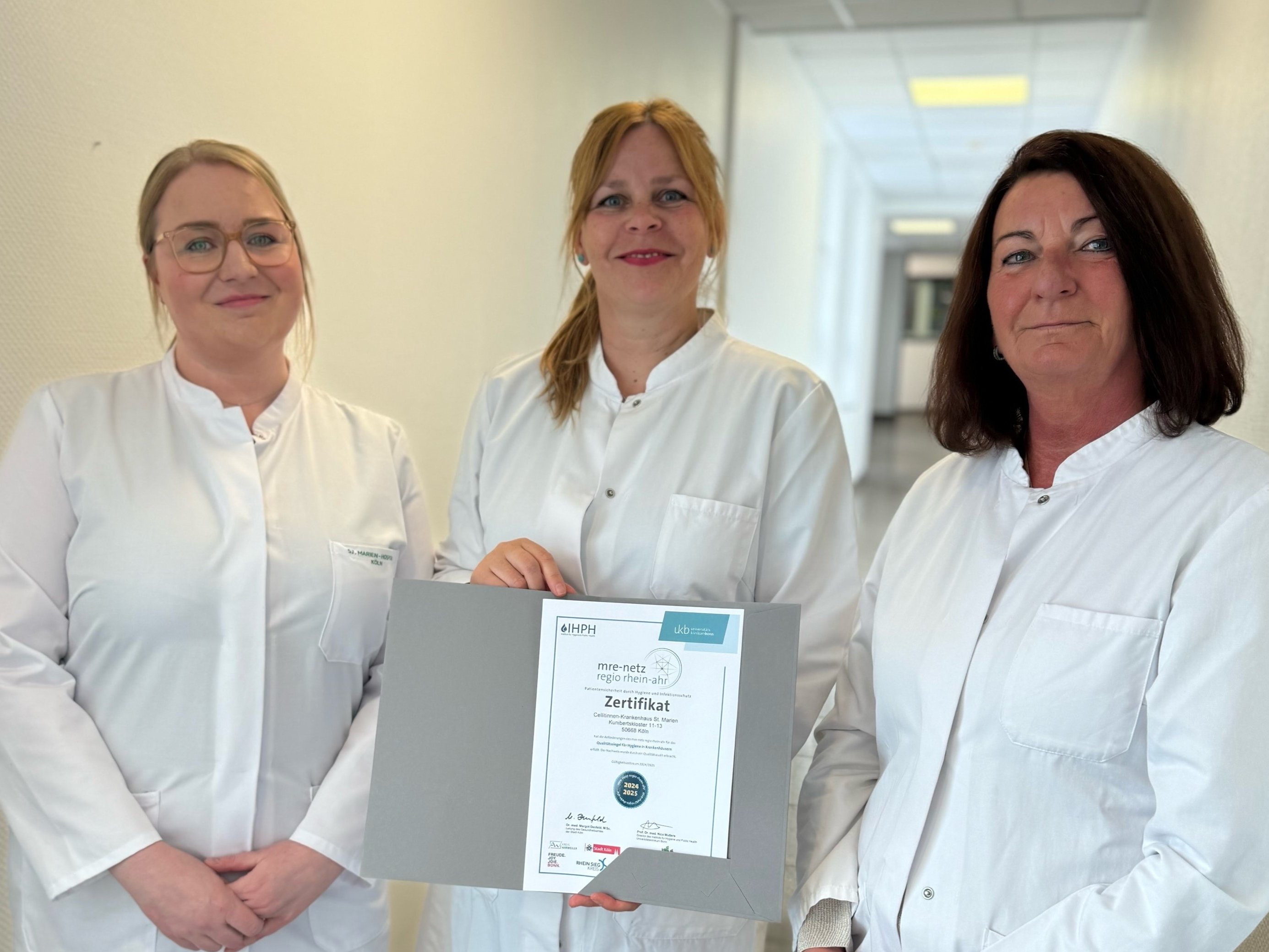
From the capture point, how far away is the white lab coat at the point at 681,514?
1.56 metres

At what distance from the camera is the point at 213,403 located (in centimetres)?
163

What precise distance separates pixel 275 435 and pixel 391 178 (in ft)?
4.42

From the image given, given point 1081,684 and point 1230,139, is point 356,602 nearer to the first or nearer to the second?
point 1081,684

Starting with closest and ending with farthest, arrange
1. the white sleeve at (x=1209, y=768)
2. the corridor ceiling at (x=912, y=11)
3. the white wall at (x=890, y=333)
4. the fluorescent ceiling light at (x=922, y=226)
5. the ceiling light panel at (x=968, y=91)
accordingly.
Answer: the white sleeve at (x=1209, y=768)
the corridor ceiling at (x=912, y=11)
the ceiling light panel at (x=968, y=91)
the fluorescent ceiling light at (x=922, y=226)
the white wall at (x=890, y=333)

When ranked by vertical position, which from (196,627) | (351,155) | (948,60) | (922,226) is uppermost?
(922,226)

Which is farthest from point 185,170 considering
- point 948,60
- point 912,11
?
point 948,60

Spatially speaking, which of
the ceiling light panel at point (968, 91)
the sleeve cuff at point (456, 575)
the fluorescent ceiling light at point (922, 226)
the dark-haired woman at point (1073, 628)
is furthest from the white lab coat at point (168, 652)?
the fluorescent ceiling light at point (922, 226)

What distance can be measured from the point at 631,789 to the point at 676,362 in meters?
0.69

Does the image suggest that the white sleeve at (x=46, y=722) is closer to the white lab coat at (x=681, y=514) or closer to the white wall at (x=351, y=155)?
the white wall at (x=351, y=155)

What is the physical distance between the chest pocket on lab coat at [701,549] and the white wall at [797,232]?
14.0 feet

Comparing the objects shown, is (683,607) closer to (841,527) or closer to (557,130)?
(841,527)

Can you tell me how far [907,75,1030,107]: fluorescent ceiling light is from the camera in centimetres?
709

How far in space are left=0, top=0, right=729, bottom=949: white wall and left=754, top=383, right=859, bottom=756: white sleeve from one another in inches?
48.7

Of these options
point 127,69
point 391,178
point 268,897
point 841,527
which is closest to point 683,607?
point 841,527
